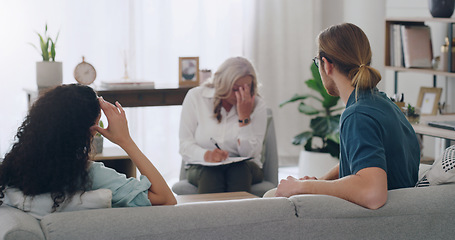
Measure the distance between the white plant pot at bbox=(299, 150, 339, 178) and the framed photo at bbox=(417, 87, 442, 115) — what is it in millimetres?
724

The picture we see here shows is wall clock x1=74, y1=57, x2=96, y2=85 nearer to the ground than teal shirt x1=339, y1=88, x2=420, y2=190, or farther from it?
farther from it

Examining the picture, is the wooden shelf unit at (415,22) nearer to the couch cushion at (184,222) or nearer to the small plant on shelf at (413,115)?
the small plant on shelf at (413,115)

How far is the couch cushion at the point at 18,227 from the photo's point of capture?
140cm

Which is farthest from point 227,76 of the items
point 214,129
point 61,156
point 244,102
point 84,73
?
point 61,156

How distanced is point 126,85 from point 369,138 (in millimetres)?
2370

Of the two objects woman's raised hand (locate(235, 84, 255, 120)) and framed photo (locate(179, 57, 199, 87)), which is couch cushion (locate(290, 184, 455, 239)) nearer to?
woman's raised hand (locate(235, 84, 255, 120))

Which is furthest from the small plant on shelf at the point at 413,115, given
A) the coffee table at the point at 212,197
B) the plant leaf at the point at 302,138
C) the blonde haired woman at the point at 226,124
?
the plant leaf at the point at 302,138

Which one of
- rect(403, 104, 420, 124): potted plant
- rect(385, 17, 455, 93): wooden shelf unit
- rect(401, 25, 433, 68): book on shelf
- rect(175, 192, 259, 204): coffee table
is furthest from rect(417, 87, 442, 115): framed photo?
rect(175, 192, 259, 204): coffee table

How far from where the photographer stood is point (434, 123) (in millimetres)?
3170

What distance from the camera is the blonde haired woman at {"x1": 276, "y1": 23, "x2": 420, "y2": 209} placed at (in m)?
1.69

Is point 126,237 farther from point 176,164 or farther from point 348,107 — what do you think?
point 176,164

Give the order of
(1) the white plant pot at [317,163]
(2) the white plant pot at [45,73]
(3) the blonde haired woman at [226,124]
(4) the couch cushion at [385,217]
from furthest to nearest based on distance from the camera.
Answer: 1. (1) the white plant pot at [317,163]
2. (2) the white plant pot at [45,73]
3. (3) the blonde haired woman at [226,124]
4. (4) the couch cushion at [385,217]

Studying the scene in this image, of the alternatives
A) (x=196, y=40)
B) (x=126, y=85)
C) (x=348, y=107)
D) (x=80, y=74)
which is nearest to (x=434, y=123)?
(x=348, y=107)

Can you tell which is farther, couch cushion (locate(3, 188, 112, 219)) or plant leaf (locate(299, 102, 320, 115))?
plant leaf (locate(299, 102, 320, 115))
